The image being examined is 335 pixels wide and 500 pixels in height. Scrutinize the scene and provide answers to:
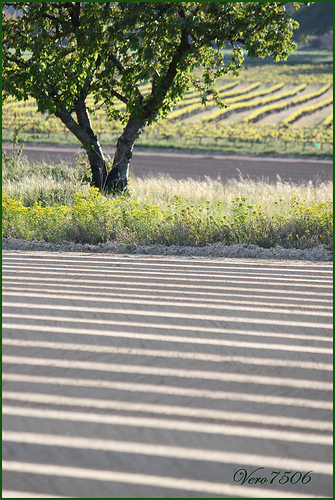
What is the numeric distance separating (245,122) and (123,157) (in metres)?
26.2

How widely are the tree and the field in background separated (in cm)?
507

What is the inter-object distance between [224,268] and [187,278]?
0.56 meters

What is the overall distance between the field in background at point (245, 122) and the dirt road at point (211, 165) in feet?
4.01

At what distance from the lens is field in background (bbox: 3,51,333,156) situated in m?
24.2

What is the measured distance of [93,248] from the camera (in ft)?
20.7

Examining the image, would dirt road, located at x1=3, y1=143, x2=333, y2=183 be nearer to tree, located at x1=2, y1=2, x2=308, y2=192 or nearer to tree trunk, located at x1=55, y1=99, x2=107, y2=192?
tree trunk, located at x1=55, y1=99, x2=107, y2=192

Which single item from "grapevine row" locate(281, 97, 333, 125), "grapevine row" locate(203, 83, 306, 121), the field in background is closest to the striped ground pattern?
the field in background

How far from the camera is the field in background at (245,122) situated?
24.2 metres

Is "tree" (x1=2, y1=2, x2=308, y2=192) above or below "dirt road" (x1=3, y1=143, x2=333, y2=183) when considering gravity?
above

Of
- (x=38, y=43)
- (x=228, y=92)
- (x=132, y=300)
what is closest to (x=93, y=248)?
(x=132, y=300)

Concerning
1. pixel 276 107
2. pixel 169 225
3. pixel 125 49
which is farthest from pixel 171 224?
pixel 276 107

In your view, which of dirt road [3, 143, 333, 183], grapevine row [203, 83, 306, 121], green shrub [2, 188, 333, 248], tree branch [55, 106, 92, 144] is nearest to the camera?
green shrub [2, 188, 333, 248]

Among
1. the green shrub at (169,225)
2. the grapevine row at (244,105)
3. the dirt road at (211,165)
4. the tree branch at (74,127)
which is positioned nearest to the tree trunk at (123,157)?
the tree branch at (74,127)

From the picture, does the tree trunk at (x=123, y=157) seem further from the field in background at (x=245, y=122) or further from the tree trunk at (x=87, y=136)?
the field in background at (x=245, y=122)
